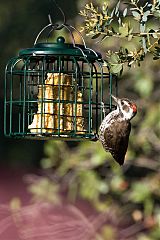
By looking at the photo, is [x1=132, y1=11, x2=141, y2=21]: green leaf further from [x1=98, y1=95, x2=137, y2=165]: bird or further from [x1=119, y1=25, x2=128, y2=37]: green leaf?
[x1=98, y1=95, x2=137, y2=165]: bird

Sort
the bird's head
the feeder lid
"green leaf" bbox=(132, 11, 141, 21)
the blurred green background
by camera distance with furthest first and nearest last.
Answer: the blurred green background, the bird's head, the feeder lid, "green leaf" bbox=(132, 11, 141, 21)

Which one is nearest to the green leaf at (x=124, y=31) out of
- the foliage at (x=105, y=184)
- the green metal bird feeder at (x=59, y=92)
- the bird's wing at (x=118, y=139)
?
the green metal bird feeder at (x=59, y=92)

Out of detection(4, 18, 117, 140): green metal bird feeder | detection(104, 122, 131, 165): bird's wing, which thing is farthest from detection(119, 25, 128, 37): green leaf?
detection(104, 122, 131, 165): bird's wing

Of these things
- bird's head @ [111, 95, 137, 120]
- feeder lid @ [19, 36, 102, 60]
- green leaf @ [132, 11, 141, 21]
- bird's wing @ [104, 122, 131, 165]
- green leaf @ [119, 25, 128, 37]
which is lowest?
bird's wing @ [104, 122, 131, 165]

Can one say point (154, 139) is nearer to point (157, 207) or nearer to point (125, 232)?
point (157, 207)

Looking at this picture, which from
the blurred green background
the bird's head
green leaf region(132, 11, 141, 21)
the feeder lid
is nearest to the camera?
green leaf region(132, 11, 141, 21)

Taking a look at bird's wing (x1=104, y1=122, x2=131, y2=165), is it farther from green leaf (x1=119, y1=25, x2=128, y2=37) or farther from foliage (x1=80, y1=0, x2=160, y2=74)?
green leaf (x1=119, y1=25, x2=128, y2=37)

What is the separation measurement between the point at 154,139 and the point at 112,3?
4.10 feet

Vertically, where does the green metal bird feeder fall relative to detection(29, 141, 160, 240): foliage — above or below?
above

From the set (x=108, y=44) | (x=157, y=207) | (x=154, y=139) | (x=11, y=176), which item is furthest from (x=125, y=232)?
(x=11, y=176)

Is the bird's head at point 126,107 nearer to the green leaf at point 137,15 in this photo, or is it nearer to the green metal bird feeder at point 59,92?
the green metal bird feeder at point 59,92

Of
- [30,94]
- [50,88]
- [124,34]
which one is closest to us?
[124,34]

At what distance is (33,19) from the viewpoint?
40.6ft

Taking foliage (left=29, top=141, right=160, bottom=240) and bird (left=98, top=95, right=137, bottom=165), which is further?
foliage (left=29, top=141, right=160, bottom=240)
